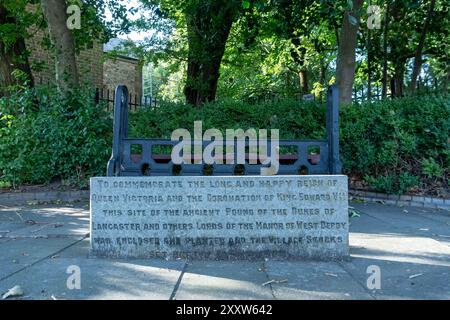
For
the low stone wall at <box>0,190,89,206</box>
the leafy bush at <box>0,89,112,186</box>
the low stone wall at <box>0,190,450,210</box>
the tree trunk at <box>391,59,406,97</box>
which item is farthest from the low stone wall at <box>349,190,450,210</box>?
the tree trunk at <box>391,59,406,97</box>

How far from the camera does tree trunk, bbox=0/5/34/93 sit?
11078mm

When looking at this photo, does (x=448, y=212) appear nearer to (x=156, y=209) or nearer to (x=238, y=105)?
(x=238, y=105)

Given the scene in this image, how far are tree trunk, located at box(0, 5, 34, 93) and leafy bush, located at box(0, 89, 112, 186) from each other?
8.07 ft

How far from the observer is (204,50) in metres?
12.9

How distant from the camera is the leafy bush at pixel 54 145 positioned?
8422mm

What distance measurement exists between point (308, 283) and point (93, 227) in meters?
1.97


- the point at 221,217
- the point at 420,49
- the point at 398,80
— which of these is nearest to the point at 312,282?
the point at 221,217

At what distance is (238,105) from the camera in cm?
913

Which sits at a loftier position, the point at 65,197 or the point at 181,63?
the point at 181,63

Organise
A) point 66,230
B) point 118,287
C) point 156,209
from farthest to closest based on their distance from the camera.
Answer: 1. point 66,230
2. point 156,209
3. point 118,287

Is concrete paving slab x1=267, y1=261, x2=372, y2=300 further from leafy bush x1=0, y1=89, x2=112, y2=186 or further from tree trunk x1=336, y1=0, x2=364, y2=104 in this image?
tree trunk x1=336, y1=0, x2=364, y2=104

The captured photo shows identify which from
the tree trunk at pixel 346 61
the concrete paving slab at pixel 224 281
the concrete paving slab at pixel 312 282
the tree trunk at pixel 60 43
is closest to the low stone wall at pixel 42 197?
the tree trunk at pixel 60 43

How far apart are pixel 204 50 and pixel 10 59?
522cm

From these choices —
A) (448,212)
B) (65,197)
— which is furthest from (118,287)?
(448,212)
